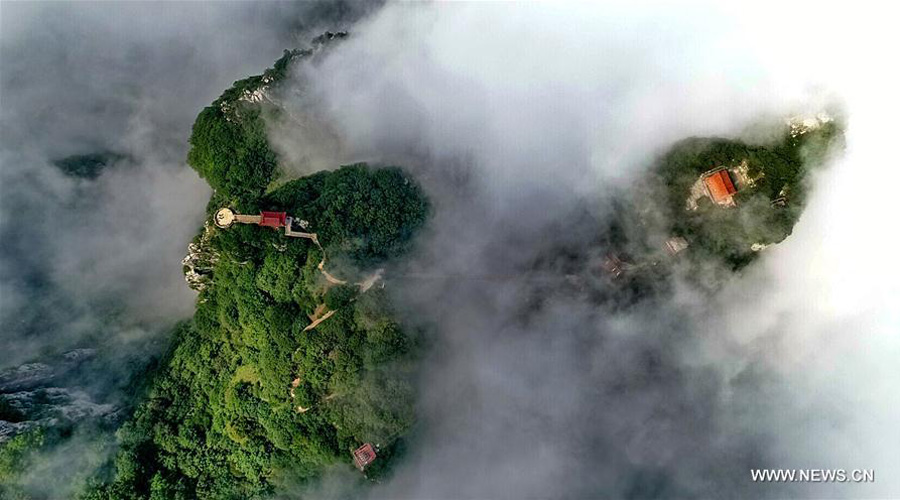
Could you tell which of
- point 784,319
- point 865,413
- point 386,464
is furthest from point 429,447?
point 865,413

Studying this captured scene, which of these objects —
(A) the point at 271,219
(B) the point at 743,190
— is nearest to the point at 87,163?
(A) the point at 271,219

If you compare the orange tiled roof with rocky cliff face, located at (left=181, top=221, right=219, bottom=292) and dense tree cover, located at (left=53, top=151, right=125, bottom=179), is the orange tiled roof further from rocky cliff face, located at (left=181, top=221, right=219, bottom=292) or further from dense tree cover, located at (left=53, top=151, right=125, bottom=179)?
dense tree cover, located at (left=53, top=151, right=125, bottom=179)

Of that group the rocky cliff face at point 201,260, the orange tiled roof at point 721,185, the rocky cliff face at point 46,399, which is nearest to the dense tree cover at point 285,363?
the rocky cliff face at point 201,260

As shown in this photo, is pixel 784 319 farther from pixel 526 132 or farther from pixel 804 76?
pixel 526 132

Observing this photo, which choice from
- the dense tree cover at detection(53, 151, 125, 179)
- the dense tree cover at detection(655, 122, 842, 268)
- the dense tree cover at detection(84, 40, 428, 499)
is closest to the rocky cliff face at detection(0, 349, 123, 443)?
the dense tree cover at detection(84, 40, 428, 499)

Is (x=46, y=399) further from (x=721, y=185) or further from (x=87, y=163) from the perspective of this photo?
(x=721, y=185)

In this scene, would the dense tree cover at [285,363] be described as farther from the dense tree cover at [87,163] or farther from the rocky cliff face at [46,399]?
the dense tree cover at [87,163]
